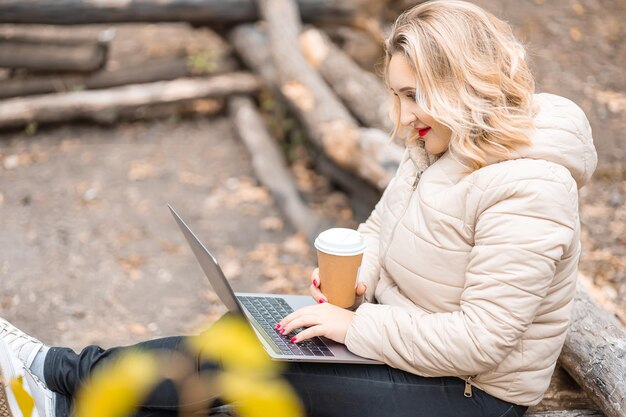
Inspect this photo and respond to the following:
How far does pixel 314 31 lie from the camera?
6031 millimetres

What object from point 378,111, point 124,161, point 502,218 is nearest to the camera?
point 502,218

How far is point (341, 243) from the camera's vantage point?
2.07m

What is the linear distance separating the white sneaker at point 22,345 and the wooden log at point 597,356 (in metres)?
1.91

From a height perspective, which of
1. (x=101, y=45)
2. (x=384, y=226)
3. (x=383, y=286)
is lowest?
(x=101, y=45)

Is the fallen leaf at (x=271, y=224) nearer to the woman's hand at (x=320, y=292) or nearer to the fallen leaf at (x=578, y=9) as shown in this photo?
the woman's hand at (x=320, y=292)

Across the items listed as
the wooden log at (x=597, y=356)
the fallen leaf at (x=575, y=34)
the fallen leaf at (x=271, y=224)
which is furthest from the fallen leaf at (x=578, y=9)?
the wooden log at (x=597, y=356)

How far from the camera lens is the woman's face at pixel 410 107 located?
6.74ft

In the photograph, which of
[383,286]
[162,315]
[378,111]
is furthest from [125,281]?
[383,286]

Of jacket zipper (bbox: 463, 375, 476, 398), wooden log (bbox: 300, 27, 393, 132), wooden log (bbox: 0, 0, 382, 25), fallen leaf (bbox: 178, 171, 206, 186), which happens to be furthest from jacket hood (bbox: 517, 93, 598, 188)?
wooden log (bbox: 0, 0, 382, 25)

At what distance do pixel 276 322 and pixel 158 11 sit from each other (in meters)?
4.50

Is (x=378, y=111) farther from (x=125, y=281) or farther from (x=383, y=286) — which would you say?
(x=383, y=286)

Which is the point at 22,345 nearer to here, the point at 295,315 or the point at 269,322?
the point at 269,322

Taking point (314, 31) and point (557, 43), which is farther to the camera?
point (557, 43)

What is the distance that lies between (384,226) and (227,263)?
7.77ft
